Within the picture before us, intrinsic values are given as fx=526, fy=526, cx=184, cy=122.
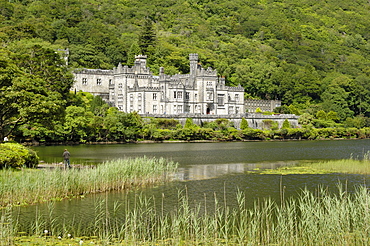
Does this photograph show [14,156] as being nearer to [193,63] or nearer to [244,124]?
[244,124]

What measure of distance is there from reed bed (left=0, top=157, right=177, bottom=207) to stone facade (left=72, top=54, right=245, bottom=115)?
213 feet

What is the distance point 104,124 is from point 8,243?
58.7 meters

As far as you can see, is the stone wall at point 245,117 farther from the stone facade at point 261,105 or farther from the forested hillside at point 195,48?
the stone facade at point 261,105

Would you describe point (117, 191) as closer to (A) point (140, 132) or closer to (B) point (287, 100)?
(A) point (140, 132)

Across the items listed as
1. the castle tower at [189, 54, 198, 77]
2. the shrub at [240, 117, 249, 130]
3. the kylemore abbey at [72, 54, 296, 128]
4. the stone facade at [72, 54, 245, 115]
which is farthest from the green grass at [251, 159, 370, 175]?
the castle tower at [189, 54, 198, 77]

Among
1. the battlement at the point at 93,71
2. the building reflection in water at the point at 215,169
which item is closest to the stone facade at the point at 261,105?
the battlement at the point at 93,71

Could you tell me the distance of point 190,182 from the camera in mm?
32656

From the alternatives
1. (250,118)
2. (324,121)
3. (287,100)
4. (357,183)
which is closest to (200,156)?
(357,183)

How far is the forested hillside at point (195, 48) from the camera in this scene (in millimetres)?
119750

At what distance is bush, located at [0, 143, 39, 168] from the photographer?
2946cm

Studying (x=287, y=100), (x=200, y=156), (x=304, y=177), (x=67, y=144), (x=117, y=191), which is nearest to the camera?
(x=117, y=191)

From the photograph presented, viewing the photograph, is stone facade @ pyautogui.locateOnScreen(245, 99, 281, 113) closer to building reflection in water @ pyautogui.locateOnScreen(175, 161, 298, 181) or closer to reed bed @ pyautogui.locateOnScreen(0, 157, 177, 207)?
building reflection in water @ pyautogui.locateOnScreen(175, 161, 298, 181)

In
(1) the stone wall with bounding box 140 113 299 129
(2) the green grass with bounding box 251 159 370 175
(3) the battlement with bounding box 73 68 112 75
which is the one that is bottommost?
(2) the green grass with bounding box 251 159 370 175

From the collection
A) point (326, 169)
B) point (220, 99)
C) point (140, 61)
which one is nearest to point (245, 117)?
point (220, 99)
